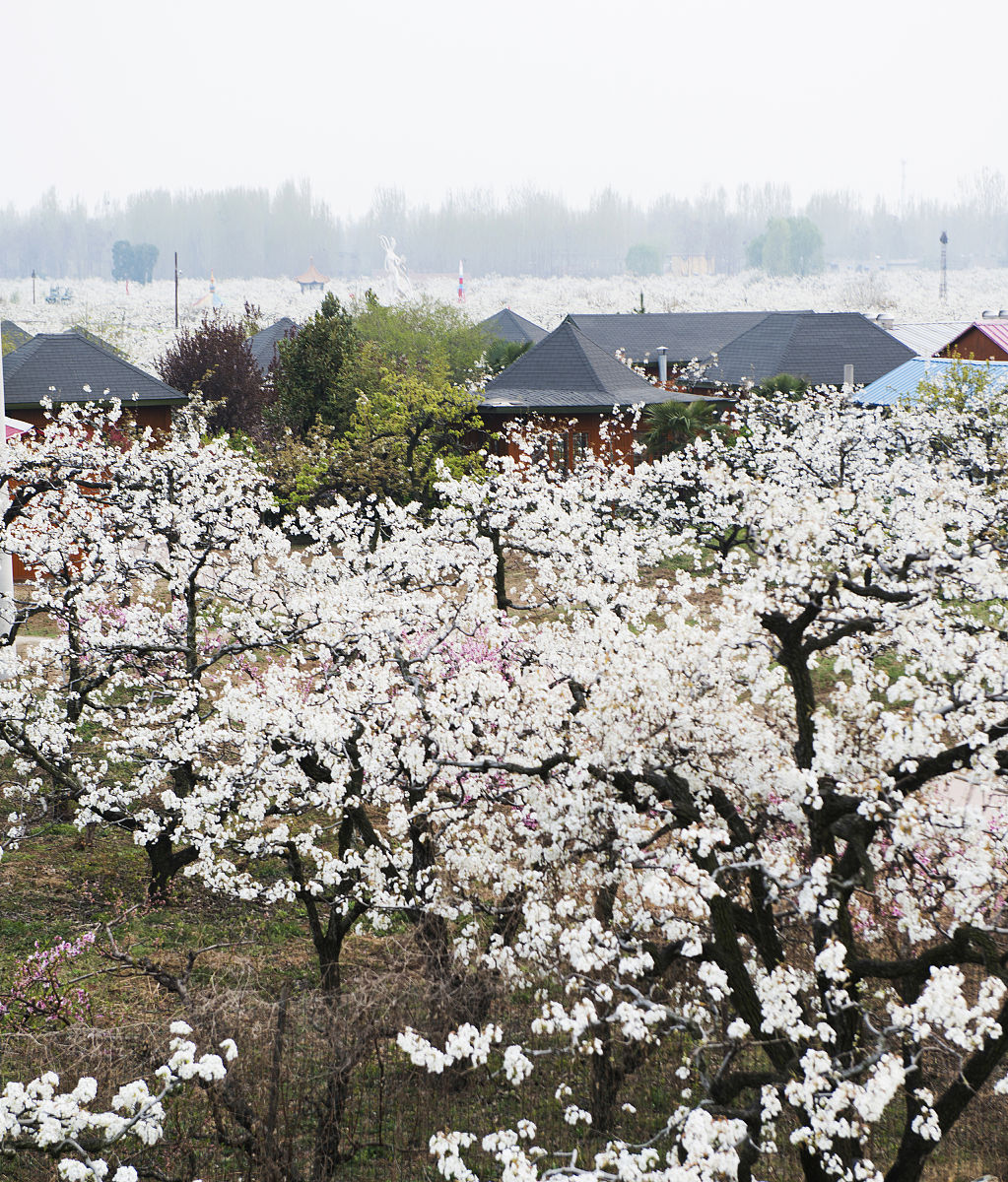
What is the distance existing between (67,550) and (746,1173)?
41.2ft

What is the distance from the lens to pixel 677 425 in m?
30.0

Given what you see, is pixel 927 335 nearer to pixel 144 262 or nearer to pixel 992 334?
pixel 992 334

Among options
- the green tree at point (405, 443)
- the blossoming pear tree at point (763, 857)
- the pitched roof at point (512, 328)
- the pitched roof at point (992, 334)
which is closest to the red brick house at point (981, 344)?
the pitched roof at point (992, 334)

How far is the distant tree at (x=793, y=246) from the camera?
172 metres

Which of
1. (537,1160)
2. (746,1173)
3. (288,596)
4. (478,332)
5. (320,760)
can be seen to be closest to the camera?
(746,1173)

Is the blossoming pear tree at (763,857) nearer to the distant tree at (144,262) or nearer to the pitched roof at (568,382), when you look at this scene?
the pitched roof at (568,382)

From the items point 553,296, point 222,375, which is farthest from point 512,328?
point 553,296

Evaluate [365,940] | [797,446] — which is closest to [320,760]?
[365,940]

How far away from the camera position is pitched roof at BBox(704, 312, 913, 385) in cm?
4631

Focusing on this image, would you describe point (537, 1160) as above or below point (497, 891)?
below

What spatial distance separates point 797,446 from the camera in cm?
2578

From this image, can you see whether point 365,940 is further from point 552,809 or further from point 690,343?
point 690,343

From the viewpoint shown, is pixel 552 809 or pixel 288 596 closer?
pixel 552 809

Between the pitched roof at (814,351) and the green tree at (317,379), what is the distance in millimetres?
18365
